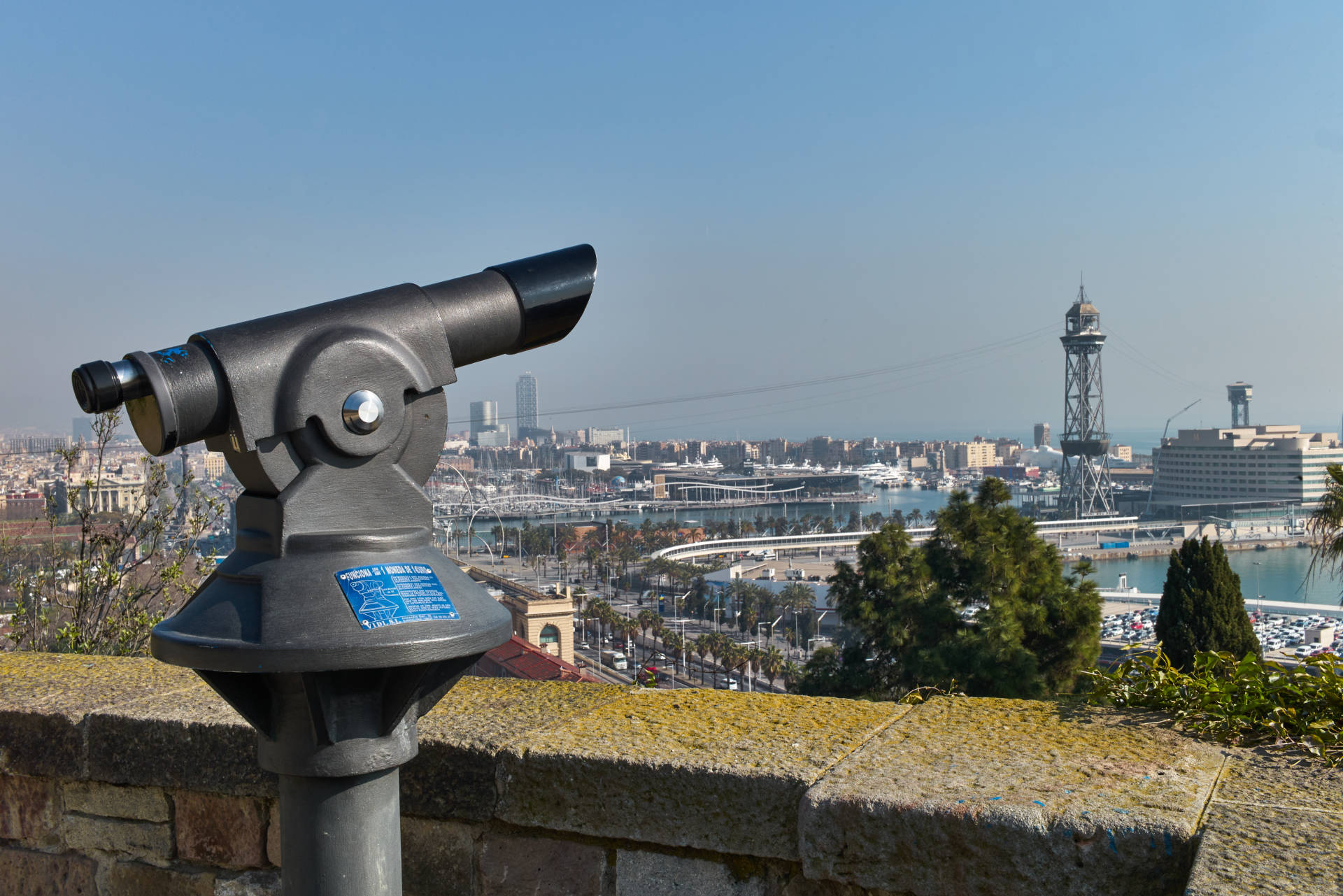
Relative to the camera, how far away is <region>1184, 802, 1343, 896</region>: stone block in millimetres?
823

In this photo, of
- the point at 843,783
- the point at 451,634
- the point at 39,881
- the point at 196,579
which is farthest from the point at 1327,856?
the point at 196,579

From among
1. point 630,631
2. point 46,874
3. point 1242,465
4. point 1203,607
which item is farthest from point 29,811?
point 1242,465

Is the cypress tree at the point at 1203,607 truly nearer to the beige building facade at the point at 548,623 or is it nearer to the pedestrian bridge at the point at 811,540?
the beige building facade at the point at 548,623

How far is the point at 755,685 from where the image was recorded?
35469 millimetres

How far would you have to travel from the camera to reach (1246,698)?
122cm

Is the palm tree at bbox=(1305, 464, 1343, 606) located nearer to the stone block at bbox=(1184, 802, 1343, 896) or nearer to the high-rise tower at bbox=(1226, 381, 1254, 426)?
the stone block at bbox=(1184, 802, 1343, 896)

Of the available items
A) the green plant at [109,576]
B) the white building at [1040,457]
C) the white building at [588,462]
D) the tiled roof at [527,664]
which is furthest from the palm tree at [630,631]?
the white building at [1040,457]

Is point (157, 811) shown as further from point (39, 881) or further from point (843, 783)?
point (843, 783)

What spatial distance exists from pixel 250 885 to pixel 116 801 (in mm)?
262

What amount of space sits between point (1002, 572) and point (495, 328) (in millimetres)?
11495

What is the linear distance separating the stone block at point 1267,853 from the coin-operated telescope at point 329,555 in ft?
2.11

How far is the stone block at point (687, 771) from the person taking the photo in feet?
3.77

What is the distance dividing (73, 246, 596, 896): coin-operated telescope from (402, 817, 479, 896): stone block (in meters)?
0.32

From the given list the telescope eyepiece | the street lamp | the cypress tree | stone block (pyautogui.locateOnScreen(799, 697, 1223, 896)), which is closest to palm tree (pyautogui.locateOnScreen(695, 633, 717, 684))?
the cypress tree
